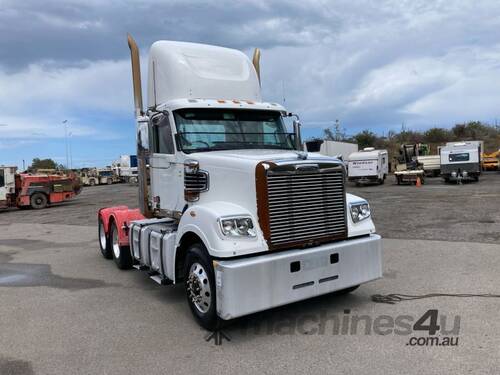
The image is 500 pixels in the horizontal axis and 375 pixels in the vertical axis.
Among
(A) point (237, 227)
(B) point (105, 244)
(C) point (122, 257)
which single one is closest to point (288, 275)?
(A) point (237, 227)

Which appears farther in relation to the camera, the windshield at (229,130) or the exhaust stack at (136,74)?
the exhaust stack at (136,74)

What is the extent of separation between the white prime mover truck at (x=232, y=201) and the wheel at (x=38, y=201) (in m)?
21.5

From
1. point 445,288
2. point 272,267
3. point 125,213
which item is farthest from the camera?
point 125,213

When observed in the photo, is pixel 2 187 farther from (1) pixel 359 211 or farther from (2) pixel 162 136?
(1) pixel 359 211

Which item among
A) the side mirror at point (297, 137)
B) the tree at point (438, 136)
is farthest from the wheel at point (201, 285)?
the tree at point (438, 136)

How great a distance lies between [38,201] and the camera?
86.7 feet

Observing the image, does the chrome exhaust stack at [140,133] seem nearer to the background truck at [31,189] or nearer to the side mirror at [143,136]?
the side mirror at [143,136]

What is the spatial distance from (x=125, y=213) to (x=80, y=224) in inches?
361

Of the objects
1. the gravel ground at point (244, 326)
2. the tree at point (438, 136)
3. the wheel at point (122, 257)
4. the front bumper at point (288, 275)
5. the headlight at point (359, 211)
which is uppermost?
the tree at point (438, 136)

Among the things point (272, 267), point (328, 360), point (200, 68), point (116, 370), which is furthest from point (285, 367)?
point (200, 68)

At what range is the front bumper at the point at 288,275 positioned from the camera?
14.9ft

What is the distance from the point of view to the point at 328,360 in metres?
4.13

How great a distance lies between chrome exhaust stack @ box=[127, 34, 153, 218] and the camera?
7.01 m

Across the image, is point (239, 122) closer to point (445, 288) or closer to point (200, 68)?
point (200, 68)
